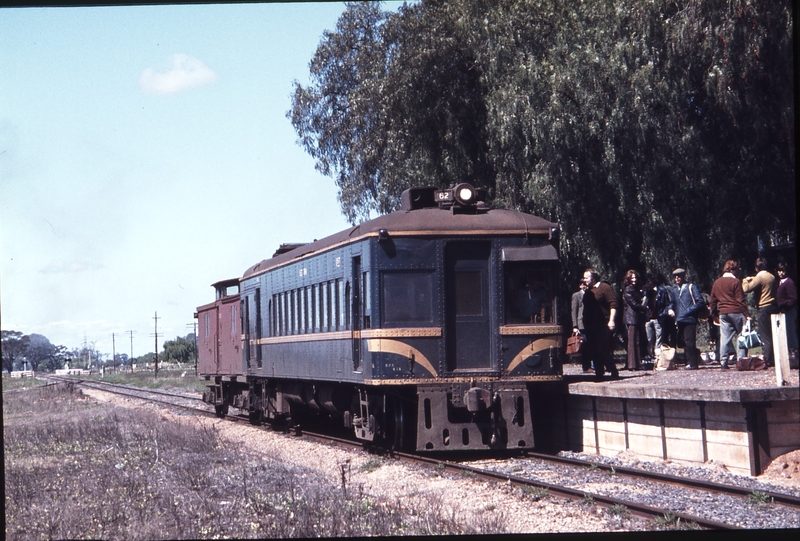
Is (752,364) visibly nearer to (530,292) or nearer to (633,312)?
(633,312)

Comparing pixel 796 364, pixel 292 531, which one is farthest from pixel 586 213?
pixel 292 531

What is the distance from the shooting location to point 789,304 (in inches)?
519

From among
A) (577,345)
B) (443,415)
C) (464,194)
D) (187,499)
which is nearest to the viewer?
(187,499)

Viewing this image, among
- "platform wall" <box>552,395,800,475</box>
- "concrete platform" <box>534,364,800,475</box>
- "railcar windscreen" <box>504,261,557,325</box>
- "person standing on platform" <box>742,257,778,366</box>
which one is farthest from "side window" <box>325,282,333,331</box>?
"person standing on platform" <box>742,257,778,366</box>

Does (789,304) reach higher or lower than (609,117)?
lower

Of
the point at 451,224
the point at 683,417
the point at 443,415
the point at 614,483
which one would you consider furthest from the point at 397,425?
the point at 683,417

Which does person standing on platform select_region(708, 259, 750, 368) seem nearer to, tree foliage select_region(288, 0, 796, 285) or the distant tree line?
tree foliage select_region(288, 0, 796, 285)

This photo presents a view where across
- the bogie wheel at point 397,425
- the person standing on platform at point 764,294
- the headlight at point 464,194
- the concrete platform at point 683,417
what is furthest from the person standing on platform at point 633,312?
the bogie wheel at point 397,425

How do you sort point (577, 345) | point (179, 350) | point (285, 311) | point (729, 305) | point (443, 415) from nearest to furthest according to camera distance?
point (443, 415), point (729, 305), point (577, 345), point (285, 311), point (179, 350)

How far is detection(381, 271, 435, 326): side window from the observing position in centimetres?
1252

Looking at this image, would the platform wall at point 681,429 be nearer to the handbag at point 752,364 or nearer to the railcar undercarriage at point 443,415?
the railcar undercarriage at point 443,415

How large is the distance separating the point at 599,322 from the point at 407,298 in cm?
325

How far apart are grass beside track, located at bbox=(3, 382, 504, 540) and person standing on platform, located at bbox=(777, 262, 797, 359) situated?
642 cm

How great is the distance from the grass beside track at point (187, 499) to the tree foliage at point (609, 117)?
9.98 m
